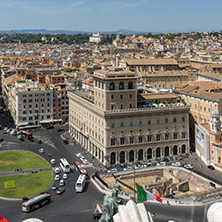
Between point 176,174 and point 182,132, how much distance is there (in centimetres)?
1344

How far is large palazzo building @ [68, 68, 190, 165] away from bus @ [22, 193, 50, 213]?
19574mm

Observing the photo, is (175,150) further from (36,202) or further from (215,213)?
(215,213)

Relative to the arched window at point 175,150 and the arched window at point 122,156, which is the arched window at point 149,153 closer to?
the arched window at point 122,156

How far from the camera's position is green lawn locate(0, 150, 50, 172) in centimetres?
6838

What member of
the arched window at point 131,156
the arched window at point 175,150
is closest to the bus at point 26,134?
the arched window at point 131,156

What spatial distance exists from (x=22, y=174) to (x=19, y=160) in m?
8.02

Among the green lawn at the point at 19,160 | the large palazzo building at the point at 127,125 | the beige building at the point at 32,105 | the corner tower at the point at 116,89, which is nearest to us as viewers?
the green lawn at the point at 19,160

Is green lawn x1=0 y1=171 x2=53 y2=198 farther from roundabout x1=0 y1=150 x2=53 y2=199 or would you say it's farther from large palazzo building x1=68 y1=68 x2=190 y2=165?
large palazzo building x1=68 y1=68 x2=190 y2=165

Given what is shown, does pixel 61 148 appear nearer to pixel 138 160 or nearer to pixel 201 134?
pixel 138 160

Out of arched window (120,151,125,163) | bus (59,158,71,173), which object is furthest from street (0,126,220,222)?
arched window (120,151,125,163)

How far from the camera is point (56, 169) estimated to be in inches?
2562

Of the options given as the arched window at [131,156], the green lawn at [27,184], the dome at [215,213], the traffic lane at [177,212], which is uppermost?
the dome at [215,213]

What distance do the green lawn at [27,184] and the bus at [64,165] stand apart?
2547 mm

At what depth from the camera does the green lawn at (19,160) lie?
224 feet
